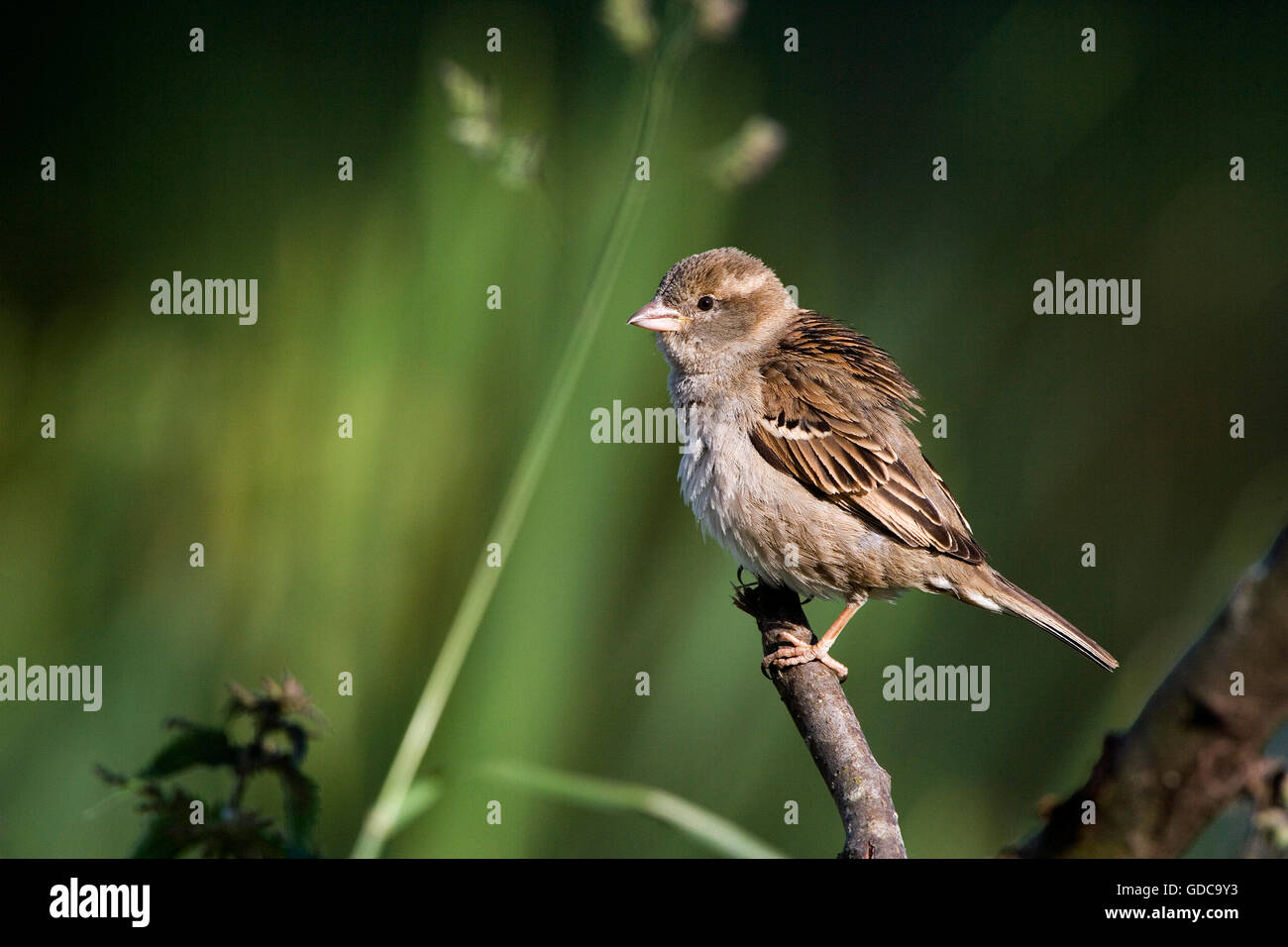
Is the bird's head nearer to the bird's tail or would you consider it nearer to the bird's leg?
the bird's leg

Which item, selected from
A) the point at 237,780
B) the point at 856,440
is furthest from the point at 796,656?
the point at 237,780

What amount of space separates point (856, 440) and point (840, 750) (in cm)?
155

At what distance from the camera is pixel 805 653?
3.54 metres

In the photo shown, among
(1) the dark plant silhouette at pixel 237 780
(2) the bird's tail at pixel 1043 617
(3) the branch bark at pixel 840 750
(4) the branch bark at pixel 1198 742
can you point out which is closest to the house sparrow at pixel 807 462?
(2) the bird's tail at pixel 1043 617

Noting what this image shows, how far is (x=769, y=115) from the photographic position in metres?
5.09

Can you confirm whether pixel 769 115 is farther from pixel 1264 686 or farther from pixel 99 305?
pixel 1264 686

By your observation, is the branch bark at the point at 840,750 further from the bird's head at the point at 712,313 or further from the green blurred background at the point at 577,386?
the bird's head at the point at 712,313

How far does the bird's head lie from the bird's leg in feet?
3.26

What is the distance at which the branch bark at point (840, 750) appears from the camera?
2.26 metres

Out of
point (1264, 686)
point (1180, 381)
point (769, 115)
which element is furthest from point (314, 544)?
point (1180, 381)

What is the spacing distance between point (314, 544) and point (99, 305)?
1.44 meters

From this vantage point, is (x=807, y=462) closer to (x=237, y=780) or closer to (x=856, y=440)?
(x=856, y=440)

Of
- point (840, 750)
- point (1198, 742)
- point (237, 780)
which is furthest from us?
point (840, 750)

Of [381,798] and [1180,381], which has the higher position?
[1180,381]
